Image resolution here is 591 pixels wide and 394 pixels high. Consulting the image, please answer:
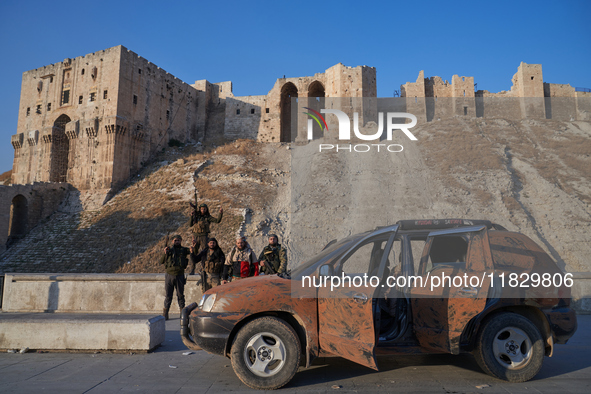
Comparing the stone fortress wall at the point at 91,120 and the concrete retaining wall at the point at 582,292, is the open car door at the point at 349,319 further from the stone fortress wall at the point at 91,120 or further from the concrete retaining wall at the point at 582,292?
the stone fortress wall at the point at 91,120

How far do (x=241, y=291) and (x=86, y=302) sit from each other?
241 inches

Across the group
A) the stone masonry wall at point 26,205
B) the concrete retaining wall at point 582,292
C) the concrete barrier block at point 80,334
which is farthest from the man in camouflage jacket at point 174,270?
the stone masonry wall at point 26,205

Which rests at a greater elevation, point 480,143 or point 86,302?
point 480,143

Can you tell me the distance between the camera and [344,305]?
3.89 metres

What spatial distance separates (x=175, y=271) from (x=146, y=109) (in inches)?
1230

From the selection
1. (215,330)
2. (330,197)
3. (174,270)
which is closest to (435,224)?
(215,330)

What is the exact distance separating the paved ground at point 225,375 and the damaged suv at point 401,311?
0.30 meters

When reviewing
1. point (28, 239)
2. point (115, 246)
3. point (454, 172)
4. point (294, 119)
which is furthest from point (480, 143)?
point (28, 239)

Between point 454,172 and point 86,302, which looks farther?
point 454,172

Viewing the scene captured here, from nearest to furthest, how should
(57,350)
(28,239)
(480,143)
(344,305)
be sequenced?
(344,305) → (57,350) → (28,239) → (480,143)

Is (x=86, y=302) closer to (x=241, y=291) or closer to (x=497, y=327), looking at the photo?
(x=241, y=291)

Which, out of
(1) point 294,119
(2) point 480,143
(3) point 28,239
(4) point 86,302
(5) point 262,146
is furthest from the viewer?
(1) point 294,119

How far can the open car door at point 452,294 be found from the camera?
402cm

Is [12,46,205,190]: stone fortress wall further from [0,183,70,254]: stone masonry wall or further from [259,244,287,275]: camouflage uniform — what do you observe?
[259,244,287,275]: camouflage uniform
